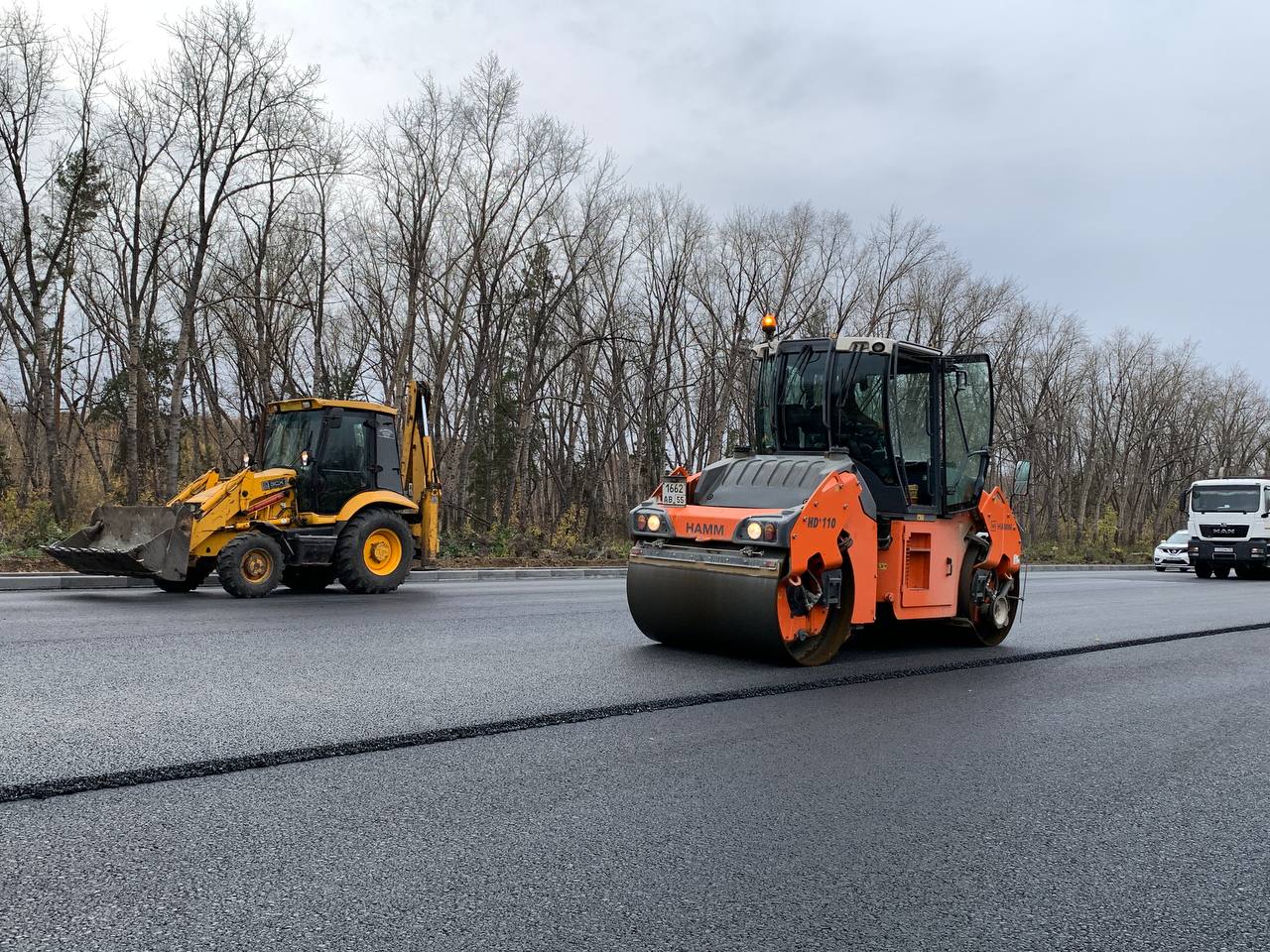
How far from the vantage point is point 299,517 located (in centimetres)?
1382

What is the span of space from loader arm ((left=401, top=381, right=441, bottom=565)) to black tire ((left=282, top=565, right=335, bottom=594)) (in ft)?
4.60

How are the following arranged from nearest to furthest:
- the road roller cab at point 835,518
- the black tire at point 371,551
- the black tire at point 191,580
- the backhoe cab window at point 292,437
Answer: the road roller cab at point 835,518, the black tire at point 191,580, the black tire at point 371,551, the backhoe cab window at point 292,437

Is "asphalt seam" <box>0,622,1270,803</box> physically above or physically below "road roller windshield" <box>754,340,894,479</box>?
below

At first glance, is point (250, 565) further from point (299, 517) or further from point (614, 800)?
point (614, 800)

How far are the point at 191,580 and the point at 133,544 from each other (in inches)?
42.2

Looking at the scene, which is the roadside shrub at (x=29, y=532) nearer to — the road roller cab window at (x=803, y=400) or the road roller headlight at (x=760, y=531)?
the road roller cab window at (x=803, y=400)

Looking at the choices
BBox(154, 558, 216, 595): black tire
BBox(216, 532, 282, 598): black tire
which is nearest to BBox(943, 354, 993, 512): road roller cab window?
BBox(216, 532, 282, 598): black tire

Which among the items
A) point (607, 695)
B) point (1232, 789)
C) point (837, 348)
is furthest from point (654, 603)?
point (1232, 789)

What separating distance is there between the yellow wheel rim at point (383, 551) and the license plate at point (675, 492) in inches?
271

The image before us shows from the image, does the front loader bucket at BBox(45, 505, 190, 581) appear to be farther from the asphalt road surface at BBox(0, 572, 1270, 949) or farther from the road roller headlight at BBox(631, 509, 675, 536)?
the road roller headlight at BBox(631, 509, 675, 536)

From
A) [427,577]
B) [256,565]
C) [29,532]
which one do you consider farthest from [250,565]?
[29,532]

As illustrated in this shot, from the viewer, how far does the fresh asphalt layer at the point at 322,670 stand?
517cm

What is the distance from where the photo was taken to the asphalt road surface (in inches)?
125

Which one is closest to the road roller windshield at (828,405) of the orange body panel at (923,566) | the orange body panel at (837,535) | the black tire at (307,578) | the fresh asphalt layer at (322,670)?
the orange body panel at (923,566)
